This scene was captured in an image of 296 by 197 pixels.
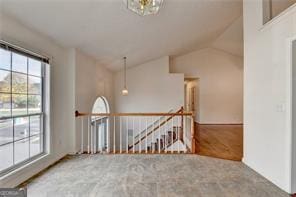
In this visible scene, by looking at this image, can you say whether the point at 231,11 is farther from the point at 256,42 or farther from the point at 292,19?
the point at 292,19

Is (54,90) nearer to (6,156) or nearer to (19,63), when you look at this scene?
(19,63)

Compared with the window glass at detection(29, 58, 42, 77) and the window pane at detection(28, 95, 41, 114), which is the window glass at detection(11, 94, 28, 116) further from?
the window glass at detection(29, 58, 42, 77)

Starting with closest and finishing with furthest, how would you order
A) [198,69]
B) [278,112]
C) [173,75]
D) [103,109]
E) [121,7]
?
[278,112]
[121,7]
[103,109]
[173,75]
[198,69]

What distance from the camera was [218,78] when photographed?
10.2 metres

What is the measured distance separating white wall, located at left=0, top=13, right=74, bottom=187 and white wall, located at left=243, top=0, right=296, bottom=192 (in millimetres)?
3718

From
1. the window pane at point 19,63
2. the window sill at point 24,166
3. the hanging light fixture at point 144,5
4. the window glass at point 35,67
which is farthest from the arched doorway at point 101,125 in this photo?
the hanging light fixture at point 144,5

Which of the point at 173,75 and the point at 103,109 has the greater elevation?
the point at 173,75

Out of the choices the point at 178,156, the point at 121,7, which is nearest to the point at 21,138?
the point at 121,7

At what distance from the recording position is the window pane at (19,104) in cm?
319

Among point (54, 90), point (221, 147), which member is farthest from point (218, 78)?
point (54, 90)

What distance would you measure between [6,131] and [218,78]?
897cm

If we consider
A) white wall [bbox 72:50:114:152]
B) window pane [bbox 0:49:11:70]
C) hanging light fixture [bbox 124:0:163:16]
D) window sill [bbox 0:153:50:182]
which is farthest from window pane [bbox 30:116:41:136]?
hanging light fixture [bbox 124:0:163:16]

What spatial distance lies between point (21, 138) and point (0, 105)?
756 mm

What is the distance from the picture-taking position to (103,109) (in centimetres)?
855
